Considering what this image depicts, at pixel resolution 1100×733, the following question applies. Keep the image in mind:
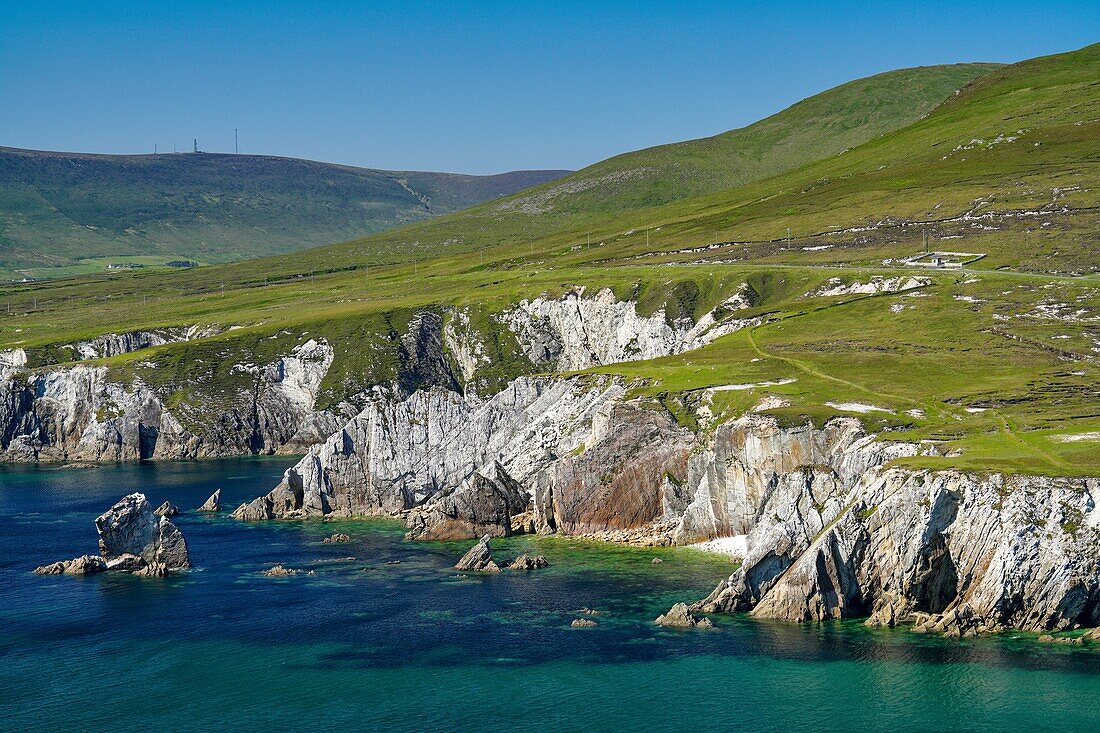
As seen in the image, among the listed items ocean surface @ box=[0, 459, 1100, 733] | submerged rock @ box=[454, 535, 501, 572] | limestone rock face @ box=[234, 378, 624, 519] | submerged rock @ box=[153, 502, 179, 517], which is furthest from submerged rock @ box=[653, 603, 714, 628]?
submerged rock @ box=[153, 502, 179, 517]

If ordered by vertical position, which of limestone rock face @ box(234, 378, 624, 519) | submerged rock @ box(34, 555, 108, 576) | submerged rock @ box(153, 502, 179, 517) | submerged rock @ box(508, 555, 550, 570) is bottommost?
submerged rock @ box(508, 555, 550, 570)

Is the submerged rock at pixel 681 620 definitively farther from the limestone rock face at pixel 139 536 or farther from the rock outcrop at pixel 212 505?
the rock outcrop at pixel 212 505

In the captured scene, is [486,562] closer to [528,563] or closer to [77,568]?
[528,563]

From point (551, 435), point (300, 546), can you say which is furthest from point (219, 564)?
point (551, 435)

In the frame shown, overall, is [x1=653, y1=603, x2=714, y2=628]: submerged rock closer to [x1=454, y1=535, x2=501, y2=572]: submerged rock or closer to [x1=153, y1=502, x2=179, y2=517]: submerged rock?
[x1=454, y1=535, x2=501, y2=572]: submerged rock

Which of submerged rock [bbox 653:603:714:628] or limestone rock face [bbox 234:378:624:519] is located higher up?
limestone rock face [bbox 234:378:624:519]

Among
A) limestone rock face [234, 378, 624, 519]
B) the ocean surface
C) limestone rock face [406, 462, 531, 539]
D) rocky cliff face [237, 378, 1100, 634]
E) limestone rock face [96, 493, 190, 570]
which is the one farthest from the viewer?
limestone rock face [234, 378, 624, 519]
